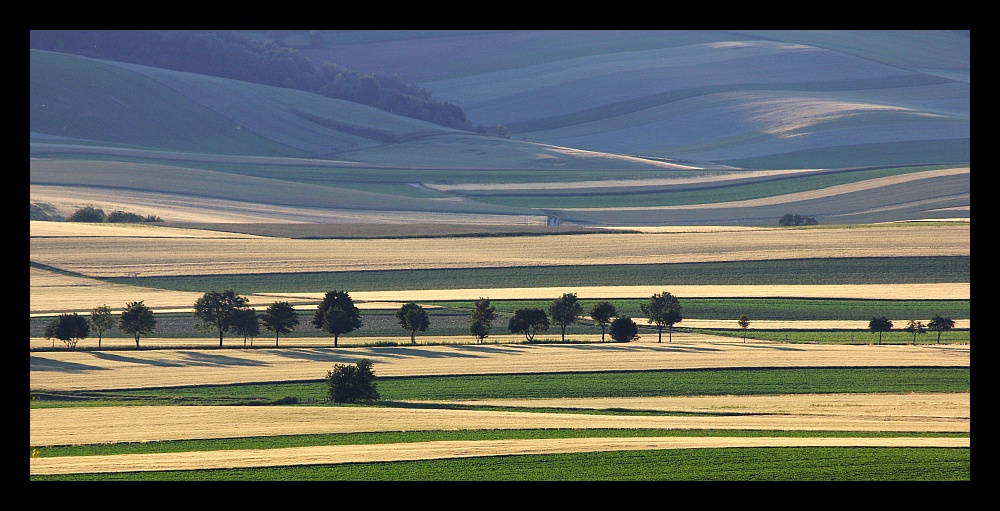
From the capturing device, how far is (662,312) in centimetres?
4353

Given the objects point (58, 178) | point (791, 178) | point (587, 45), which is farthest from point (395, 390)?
point (587, 45)

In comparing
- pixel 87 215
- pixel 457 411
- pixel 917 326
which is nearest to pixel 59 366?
pixel 457 411

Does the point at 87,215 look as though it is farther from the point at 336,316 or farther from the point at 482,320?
the point at 482,320

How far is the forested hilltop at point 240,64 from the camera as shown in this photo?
6083 inches

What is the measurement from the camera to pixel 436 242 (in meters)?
66.6

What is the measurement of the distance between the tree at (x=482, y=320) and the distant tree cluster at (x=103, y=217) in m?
41.0

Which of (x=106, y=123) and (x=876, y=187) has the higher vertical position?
(x=106, y=123)

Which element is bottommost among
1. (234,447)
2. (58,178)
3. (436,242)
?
(234,447)

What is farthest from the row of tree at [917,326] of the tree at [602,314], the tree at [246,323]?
the tree at [246,323]

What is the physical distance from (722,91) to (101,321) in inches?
5343

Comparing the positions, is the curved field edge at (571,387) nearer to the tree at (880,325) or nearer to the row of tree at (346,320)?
the tree at (880,325)
